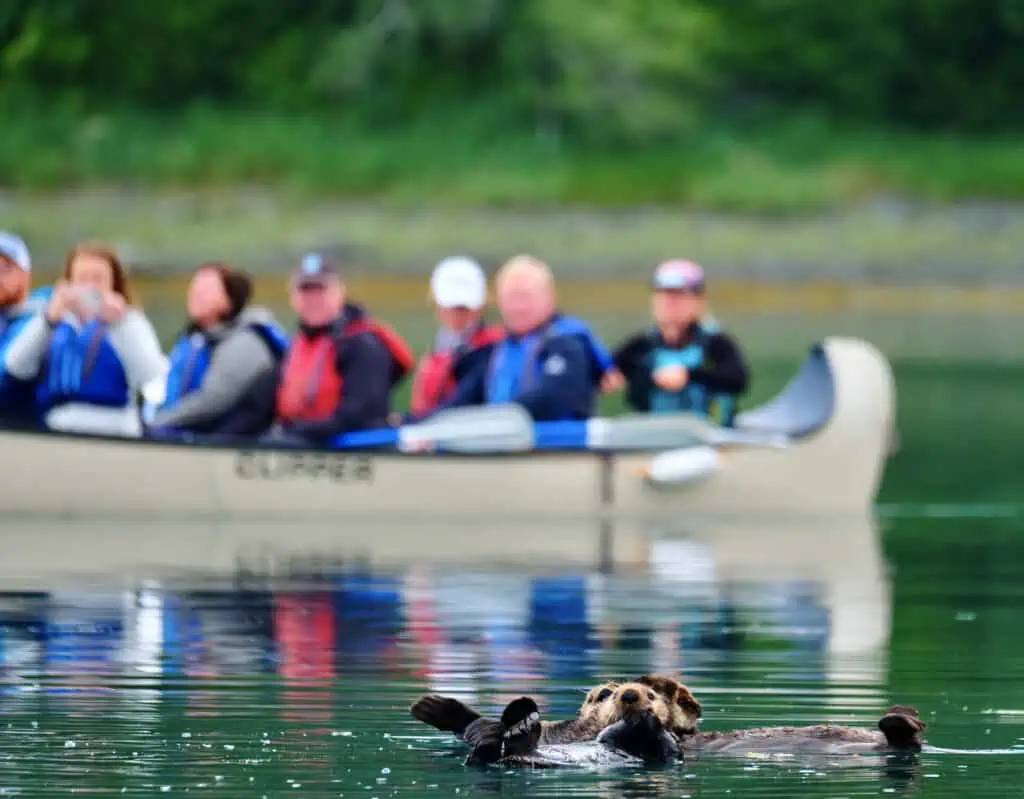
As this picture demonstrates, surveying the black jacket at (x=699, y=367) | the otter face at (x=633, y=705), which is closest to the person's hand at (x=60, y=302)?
the black jacket at (x=699, y=367)

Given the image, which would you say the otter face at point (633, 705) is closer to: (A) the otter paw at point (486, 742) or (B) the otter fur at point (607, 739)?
(B) the otter fur at point (607, 739)

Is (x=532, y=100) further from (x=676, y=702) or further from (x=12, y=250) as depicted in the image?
(x=676, y=702)

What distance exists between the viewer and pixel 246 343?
15.3 meters

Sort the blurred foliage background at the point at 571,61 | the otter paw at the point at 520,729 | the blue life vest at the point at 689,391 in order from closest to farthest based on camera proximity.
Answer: the otter paw at the point at 520,729 → the blue life vest at the point at 689,391 → the blurred foliage background at the point at 571,61

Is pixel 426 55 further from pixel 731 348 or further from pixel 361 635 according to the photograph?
pixel 361 635

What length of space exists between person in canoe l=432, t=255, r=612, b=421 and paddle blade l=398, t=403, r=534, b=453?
211mm

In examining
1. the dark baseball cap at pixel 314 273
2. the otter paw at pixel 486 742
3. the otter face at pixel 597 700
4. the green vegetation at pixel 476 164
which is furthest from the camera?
the green vegetation at pixel 476 164

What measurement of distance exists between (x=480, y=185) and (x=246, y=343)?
30.0 m

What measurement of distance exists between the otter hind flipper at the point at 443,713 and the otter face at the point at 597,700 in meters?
0.33

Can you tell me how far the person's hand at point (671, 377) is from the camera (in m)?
15.9

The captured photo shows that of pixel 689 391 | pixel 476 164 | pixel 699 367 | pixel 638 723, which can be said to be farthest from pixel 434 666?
pixel 476 164

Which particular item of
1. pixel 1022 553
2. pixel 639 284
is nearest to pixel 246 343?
pixel 1022 553

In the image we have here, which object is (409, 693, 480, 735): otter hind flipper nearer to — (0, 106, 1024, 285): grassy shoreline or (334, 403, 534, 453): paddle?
(334, 403, 534, 453): paddle

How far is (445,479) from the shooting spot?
15648 mm
